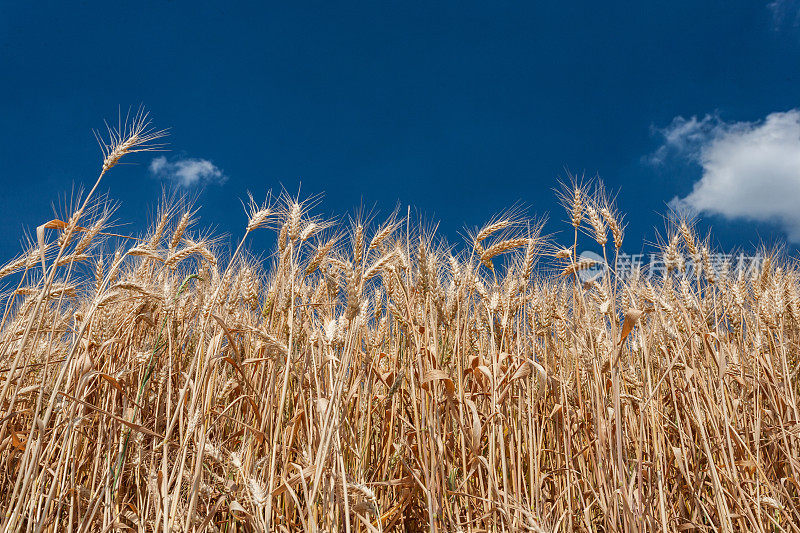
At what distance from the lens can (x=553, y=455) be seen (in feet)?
7.15

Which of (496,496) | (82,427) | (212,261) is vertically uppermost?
(212,261)

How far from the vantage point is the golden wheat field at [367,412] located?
1.54 metres

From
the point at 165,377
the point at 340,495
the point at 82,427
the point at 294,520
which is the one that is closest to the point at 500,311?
the point at 340,495

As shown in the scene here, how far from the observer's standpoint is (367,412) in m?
1.90

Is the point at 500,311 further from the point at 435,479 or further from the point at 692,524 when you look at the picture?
the point at 692,524

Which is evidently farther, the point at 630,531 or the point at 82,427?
the point at 82,427

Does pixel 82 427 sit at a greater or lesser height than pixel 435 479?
greater

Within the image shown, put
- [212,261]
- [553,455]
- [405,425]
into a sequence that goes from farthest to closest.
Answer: [212,261], [553,455], [405,425]

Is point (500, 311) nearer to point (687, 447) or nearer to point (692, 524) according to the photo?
point (692, 524)

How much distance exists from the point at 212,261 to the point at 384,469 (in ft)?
4.26

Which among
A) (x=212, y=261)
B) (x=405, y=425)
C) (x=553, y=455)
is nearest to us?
(x=405, y=425)

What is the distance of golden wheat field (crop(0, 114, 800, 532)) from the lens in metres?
1.54

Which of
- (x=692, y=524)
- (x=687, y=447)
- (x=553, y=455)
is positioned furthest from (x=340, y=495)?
(x=687, y=447)

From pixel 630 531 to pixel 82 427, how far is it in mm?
2013
